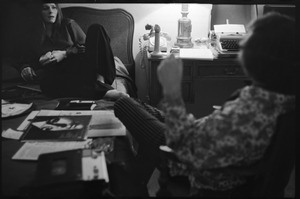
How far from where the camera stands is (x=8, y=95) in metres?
1.45

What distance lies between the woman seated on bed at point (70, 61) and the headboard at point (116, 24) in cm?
3

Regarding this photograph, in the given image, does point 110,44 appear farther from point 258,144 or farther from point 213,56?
point 258,144

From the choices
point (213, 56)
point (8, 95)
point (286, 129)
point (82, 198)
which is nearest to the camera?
point (286, 129)

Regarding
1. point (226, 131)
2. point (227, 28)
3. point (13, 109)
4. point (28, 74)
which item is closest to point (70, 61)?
point (28, 74)

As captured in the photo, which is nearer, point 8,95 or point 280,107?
point 280,107

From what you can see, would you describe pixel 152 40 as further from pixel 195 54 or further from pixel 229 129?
pixel 229 129

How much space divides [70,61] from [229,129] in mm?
894

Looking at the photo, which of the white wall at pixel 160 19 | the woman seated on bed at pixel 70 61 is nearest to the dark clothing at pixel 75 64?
the woman seated on bed at pixel 70 61

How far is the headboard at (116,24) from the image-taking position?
5.16 feet

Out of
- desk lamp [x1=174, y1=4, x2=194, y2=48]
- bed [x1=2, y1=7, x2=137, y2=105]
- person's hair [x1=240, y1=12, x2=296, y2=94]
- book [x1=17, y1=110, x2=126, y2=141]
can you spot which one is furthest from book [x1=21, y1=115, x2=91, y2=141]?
person's hair [x1=240, y1=12, x2=296, y2=94]

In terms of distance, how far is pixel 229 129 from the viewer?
98cm

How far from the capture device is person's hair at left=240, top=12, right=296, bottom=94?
0.95 m

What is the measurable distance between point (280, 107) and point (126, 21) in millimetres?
863

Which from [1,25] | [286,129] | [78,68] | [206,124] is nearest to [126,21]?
[78,68]
